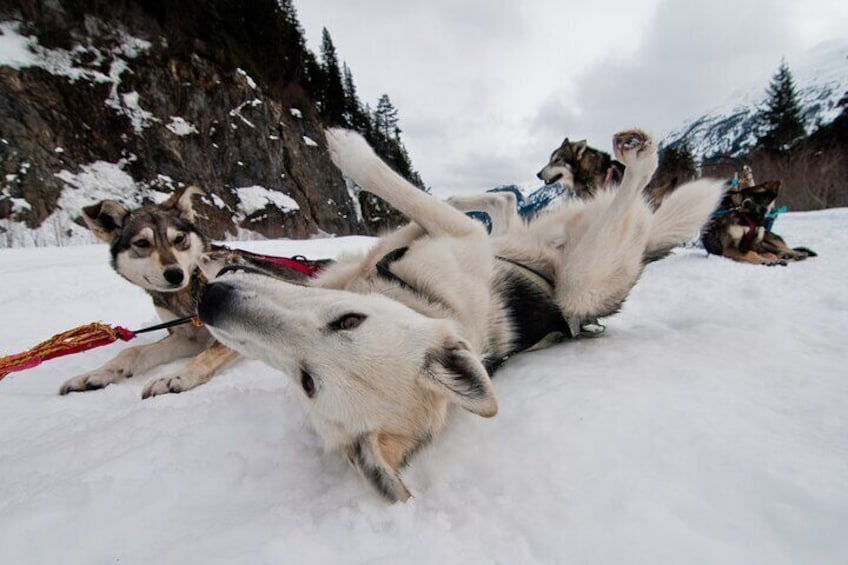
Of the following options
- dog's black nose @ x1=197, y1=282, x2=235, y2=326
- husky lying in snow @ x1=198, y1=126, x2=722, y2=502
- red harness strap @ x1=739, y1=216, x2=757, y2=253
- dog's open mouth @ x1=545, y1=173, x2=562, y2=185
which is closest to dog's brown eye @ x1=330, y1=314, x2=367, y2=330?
husky lying in snow @ x1=198, y1=126, x2=722, y2=502

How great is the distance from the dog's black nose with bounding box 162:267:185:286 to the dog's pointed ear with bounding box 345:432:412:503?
2402 millimetres

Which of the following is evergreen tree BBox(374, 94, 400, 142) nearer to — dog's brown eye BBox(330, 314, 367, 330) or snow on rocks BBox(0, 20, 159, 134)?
snow on rocks BBox(0, 20, 159, 134)

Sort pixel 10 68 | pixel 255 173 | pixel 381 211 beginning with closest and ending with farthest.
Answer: pixel 10 68, pixel 255 173, pixel 381 211

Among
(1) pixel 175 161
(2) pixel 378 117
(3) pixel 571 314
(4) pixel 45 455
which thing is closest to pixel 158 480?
(4) pixel 45 455

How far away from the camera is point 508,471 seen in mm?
1350

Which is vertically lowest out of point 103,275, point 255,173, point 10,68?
point 103,275

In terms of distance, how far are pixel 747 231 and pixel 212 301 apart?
27.8ft

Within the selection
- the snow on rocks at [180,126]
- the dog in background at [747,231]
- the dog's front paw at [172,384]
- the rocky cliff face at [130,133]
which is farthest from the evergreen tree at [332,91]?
the dog's front paw at [172,384]

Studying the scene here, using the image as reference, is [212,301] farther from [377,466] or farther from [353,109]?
[353,109]

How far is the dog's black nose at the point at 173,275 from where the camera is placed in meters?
3.08

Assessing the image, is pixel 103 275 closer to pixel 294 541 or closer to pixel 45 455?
pixel 45 455

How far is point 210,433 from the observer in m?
1.63

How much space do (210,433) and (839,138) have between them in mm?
27491

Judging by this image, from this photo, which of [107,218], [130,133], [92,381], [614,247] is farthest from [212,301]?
[130,133]
